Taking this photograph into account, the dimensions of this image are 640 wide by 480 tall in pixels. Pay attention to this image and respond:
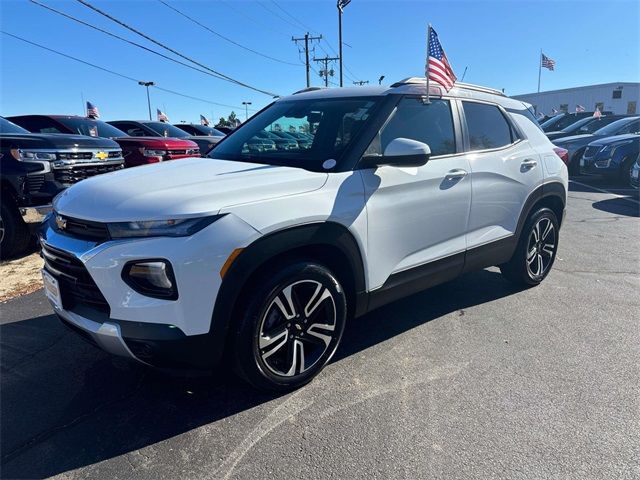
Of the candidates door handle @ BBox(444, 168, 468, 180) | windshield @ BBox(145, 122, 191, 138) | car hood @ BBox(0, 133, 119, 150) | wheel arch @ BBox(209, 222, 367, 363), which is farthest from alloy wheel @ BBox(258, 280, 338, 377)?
windshield @ BBox(145, 122, 191, 138)

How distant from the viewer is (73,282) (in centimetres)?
248

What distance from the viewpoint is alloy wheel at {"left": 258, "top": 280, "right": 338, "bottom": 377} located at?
2631 millimetres

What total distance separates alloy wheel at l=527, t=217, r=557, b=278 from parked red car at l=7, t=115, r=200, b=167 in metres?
6.29

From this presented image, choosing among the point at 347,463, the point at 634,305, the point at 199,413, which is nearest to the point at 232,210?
the point at 199,413

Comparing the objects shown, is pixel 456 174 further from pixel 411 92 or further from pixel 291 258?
pixel 291 258

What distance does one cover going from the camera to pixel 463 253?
3689 mm

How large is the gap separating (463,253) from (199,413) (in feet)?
7.55

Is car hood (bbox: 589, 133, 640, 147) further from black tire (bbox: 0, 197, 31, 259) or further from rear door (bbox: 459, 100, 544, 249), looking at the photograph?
black tire (bbox: 0, 197, 31, 259)

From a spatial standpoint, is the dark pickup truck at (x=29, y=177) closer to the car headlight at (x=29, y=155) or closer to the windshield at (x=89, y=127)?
the car headlight at (x=29, y=155)

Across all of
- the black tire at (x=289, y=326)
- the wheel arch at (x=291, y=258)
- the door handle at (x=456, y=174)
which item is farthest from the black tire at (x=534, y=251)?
the black tire at (x=289, y=326)

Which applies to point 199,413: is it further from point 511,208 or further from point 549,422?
point 511,208

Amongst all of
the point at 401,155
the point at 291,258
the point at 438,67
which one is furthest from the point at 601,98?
the point at 291,258

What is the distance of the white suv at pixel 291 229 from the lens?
2.27 meters

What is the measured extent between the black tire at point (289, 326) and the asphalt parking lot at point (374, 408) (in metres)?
0.16
